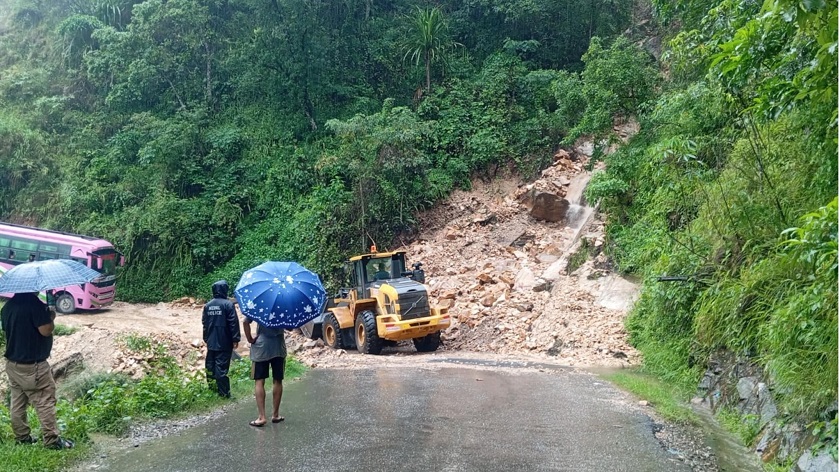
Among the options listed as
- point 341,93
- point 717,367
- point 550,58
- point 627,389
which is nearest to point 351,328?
point 627,389

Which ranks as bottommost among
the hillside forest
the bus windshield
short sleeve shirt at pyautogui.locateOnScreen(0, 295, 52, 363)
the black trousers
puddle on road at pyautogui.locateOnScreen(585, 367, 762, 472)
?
puddle on road at pyautogui.locateOnScreen(585, 367, 762, 472)

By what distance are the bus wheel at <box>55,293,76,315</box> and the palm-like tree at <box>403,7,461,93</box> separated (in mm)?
15030

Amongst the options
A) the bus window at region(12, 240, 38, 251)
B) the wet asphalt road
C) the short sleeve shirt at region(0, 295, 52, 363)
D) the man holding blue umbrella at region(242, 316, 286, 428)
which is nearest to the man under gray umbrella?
the short sleeve shirt at region(0, 295, 52, 363)

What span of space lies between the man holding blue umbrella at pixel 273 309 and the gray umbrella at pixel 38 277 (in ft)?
4.83

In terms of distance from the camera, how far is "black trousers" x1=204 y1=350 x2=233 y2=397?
26.0 feet

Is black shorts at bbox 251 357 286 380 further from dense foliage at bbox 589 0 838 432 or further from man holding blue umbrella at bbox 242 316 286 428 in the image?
dense foliage at bbox 589 0 838 432

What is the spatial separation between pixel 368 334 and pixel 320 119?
15.2 metres

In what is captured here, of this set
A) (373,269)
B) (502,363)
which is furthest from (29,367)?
(373,269)

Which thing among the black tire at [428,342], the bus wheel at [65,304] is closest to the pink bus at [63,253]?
the bus wheel at [65,304]

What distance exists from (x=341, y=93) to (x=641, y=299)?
57.4ft

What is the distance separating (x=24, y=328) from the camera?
5672 millimetres

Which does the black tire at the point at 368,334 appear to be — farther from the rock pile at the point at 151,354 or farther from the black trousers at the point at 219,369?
the black trousers at the point at 219,369

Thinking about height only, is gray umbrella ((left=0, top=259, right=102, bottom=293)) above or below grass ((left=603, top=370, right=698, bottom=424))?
above

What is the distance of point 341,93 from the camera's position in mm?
26703
